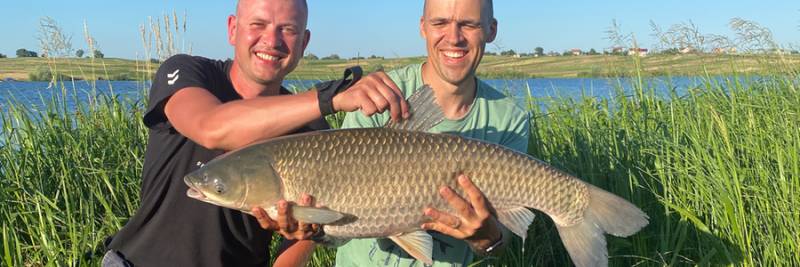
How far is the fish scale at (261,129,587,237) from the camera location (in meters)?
2.29

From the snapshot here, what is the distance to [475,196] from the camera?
2.40m

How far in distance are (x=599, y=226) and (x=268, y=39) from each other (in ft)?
4.63

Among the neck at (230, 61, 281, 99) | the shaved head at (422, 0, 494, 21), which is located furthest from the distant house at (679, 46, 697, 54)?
the neck at (230, 61, 281, 99)

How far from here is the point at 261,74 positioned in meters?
2.89

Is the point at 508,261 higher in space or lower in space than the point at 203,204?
lower

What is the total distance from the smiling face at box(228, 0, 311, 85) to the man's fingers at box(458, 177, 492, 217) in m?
0.96

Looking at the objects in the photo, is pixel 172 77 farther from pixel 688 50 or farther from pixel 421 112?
pixel 688 50

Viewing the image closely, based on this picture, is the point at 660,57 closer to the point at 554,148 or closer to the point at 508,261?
the point at 554,148

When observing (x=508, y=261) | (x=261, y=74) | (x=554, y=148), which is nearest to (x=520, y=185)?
(x=261, y=74)

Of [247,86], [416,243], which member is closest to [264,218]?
[416,243]

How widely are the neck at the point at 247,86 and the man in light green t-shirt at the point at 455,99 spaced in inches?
14.0

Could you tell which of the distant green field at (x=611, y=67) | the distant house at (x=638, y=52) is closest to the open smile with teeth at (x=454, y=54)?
the distant green field at (x=611, y=67)

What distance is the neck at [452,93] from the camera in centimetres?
281

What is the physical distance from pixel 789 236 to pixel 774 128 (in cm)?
111
